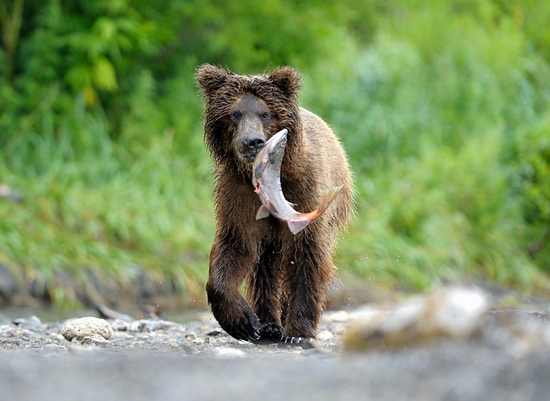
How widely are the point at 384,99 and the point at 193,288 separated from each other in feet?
17.9

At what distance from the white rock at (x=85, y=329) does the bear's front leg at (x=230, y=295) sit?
2.72ft

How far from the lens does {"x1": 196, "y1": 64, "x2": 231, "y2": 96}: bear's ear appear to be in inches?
258

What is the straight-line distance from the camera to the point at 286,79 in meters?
6.48

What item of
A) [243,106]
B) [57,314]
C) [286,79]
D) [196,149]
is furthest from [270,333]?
[196,149]

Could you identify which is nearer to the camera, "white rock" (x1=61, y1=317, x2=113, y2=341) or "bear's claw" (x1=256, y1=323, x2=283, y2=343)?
"white rock" (x1=61, y1=317, x2=113, y2=341)

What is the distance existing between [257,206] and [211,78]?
39.0 inches

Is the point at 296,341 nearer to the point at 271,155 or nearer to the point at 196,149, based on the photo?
the point at 271,155

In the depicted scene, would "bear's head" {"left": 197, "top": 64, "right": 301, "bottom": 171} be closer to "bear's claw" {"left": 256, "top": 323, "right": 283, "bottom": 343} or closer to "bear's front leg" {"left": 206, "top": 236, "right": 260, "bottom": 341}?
"bear's front leg" {"left": 206, "top": 236, "right": 260, "bottom": 341}

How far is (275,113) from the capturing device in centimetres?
643

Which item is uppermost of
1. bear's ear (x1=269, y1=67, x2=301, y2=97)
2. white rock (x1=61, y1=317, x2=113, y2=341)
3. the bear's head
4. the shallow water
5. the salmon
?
bear's ear (x1=269, y1=67, x2=301, y2=97)

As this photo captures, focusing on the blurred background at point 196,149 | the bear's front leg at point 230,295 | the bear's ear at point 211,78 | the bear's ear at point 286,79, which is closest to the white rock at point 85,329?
the bear's front leg at point 230,295

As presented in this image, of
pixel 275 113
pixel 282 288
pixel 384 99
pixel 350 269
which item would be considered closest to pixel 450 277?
pixel 350 269

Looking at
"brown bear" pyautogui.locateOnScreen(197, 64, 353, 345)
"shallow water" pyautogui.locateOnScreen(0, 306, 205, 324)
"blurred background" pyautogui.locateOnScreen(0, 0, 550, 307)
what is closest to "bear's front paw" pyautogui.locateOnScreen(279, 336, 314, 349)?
"brown bear" pyautogui.locateOnScreen(197, 64, 353, 345)

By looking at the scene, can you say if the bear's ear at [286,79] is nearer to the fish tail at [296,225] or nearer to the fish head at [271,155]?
the fish head at [271,155]
